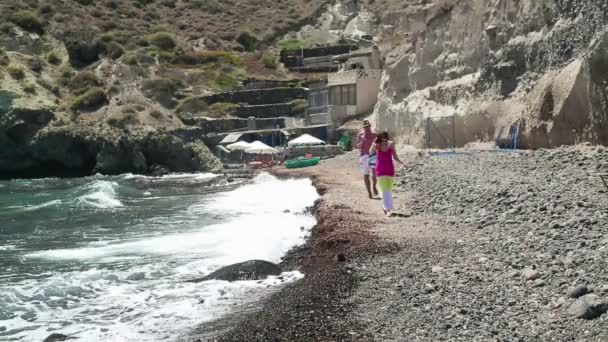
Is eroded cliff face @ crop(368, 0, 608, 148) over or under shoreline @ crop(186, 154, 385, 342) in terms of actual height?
over

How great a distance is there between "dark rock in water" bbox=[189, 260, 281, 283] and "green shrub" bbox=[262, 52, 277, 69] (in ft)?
203

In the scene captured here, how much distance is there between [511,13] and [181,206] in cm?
1433

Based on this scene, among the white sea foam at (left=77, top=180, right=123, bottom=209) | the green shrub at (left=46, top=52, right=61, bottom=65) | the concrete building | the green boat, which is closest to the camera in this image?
the white sea foam at (left=77, top=180, right=123, bottom=209)

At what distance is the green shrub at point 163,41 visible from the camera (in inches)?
2908

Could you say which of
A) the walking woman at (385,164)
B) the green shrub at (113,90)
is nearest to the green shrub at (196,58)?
the green shrub at (113,90)

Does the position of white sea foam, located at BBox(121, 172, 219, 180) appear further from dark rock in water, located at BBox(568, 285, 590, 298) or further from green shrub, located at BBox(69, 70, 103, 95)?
dark rock in water, located at BBox(568, 285, 590, 298)

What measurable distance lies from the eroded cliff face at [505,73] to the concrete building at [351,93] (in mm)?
11010

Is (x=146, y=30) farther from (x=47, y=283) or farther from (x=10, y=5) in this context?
(x=47, y=283)

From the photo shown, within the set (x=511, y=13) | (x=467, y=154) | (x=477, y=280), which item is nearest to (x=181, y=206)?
(x=467, y=154)

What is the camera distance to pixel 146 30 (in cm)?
8100

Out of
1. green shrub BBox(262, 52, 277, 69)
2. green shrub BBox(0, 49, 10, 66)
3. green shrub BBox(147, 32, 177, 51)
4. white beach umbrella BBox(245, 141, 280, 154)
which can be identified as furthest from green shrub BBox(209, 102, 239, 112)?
green shrub BBox(147, 32, 177, 51)

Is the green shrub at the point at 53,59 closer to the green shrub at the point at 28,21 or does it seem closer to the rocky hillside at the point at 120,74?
the rocky hillside at the point at 120,74

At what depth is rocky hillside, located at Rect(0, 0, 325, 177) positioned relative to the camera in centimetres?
4875

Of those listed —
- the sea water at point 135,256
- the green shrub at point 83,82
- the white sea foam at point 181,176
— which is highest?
the green shrub at point 83,82
